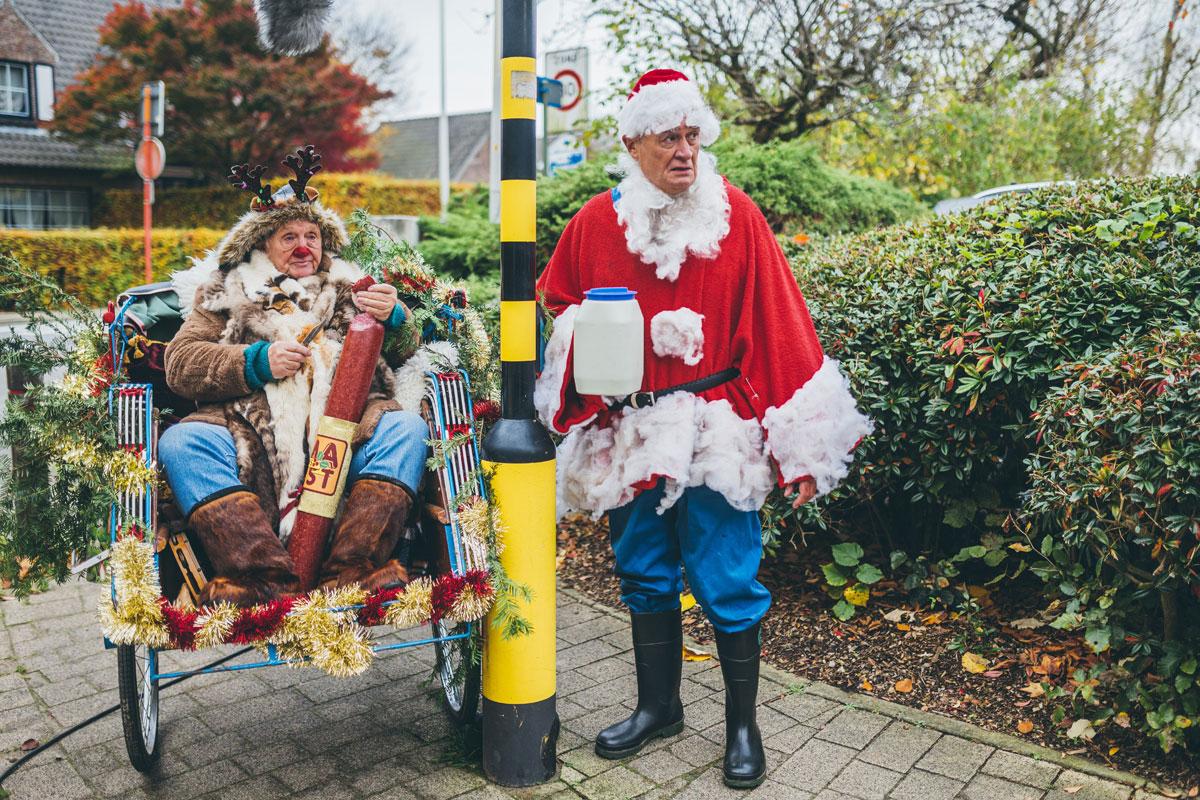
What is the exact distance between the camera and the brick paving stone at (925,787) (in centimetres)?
283

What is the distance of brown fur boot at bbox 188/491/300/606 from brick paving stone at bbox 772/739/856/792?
158cm

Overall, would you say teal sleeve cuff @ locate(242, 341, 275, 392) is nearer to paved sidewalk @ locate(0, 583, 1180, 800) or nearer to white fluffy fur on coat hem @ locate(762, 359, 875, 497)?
paved sidewalk @ locate(0, 583, 1180, 800)

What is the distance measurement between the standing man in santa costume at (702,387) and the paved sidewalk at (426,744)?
10.8 inches

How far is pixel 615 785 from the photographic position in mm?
2943

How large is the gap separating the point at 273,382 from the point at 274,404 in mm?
69

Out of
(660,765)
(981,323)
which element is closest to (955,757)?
(660,765)

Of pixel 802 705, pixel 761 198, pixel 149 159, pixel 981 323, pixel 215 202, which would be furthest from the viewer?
pixel 215 202

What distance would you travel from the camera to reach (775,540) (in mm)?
4086

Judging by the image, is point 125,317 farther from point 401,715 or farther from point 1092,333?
point 1092,333

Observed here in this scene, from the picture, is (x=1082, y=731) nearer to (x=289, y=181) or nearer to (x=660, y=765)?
(x=660, y=765)

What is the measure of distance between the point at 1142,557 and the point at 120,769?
315cm

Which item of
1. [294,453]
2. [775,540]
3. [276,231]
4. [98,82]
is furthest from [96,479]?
[98,82]

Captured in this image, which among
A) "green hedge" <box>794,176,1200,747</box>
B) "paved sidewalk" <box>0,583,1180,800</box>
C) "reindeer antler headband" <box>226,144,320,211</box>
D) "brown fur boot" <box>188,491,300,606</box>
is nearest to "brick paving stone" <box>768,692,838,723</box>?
"paved sidewalk" <box>0,583,1180,800</box>

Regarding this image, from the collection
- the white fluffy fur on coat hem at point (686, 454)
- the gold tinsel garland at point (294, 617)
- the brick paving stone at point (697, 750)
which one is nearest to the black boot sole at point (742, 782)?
the brick paving stone at point (697, 750)
